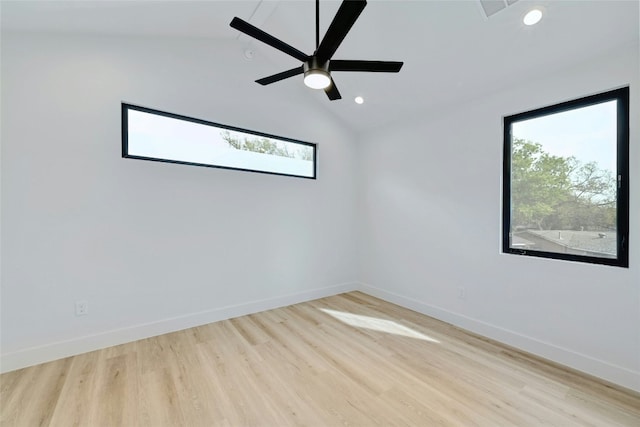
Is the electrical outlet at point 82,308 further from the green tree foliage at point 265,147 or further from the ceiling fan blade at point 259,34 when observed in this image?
the ceiling fan blade at point 259,34

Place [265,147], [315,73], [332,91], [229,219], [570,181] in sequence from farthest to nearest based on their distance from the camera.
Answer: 1. [265,147]
2. [229,219]
3. [570,181]
4. [332,91]
5. [315,73]

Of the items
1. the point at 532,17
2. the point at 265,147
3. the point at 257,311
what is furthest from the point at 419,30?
A: the point at 257,311

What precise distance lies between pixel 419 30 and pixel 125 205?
10.6 feet

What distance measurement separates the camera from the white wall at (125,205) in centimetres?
216

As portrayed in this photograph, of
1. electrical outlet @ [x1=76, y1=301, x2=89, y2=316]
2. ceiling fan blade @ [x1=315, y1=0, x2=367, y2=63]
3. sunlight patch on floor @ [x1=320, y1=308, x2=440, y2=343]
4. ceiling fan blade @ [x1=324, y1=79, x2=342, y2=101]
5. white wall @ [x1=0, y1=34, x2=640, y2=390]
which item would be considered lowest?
sunlight patch on floor @ [x1=320, y1=308, x2=440, y2=343]

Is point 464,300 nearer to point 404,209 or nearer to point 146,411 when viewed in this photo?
point 404,209

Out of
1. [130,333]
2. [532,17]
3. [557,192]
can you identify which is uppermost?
[532,17]

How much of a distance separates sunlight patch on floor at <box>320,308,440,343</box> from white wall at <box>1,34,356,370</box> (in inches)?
29.5

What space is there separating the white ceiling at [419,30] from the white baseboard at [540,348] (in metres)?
2.45

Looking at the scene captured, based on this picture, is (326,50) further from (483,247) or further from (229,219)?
(483,247)

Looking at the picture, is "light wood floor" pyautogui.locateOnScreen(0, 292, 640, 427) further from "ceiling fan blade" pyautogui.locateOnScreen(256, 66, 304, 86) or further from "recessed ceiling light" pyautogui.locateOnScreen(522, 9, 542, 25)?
"recessed ceiling light" pyautogui.locateOnScreen(522, 9, 542, 25)

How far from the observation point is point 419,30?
2.45m

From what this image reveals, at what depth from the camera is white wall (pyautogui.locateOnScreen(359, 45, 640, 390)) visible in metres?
2.05

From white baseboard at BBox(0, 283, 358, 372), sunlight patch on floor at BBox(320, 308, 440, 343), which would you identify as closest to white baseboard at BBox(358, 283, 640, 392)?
sunlight patch on floor at BBox(320, 308, 440, 343)
